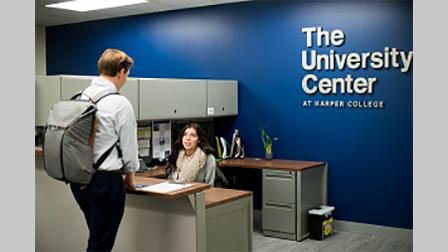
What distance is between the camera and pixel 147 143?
5102 mm

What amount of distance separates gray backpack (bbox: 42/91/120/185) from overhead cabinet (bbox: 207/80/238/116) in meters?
2.86

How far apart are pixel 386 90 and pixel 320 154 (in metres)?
0.93

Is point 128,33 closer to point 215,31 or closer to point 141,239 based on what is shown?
point 215,31

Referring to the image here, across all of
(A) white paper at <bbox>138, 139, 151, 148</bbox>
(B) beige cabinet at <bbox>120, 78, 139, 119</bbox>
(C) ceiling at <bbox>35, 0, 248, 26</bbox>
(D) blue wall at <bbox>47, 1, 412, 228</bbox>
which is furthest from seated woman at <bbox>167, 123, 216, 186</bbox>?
(C) ceiling at <bbox>35, 0, 248, 26</bbox>

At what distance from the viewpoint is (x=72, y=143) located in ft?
8.85

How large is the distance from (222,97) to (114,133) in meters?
3.03

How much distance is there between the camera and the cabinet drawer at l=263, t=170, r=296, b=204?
4973mm

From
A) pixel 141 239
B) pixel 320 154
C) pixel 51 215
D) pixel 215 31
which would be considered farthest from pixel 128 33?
pixel 141 239

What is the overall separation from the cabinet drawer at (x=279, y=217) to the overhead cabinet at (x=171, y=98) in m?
1.21

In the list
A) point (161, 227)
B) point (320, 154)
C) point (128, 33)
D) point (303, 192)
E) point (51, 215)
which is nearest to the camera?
point (161, 227)

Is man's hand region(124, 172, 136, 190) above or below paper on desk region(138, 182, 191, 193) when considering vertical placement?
above

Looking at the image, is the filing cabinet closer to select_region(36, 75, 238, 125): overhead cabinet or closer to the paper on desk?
select_region(36, 75, 238, 125): overhead cabinet

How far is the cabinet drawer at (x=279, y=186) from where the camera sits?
4973 mm

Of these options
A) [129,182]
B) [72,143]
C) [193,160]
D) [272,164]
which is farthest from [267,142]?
[72,143]
